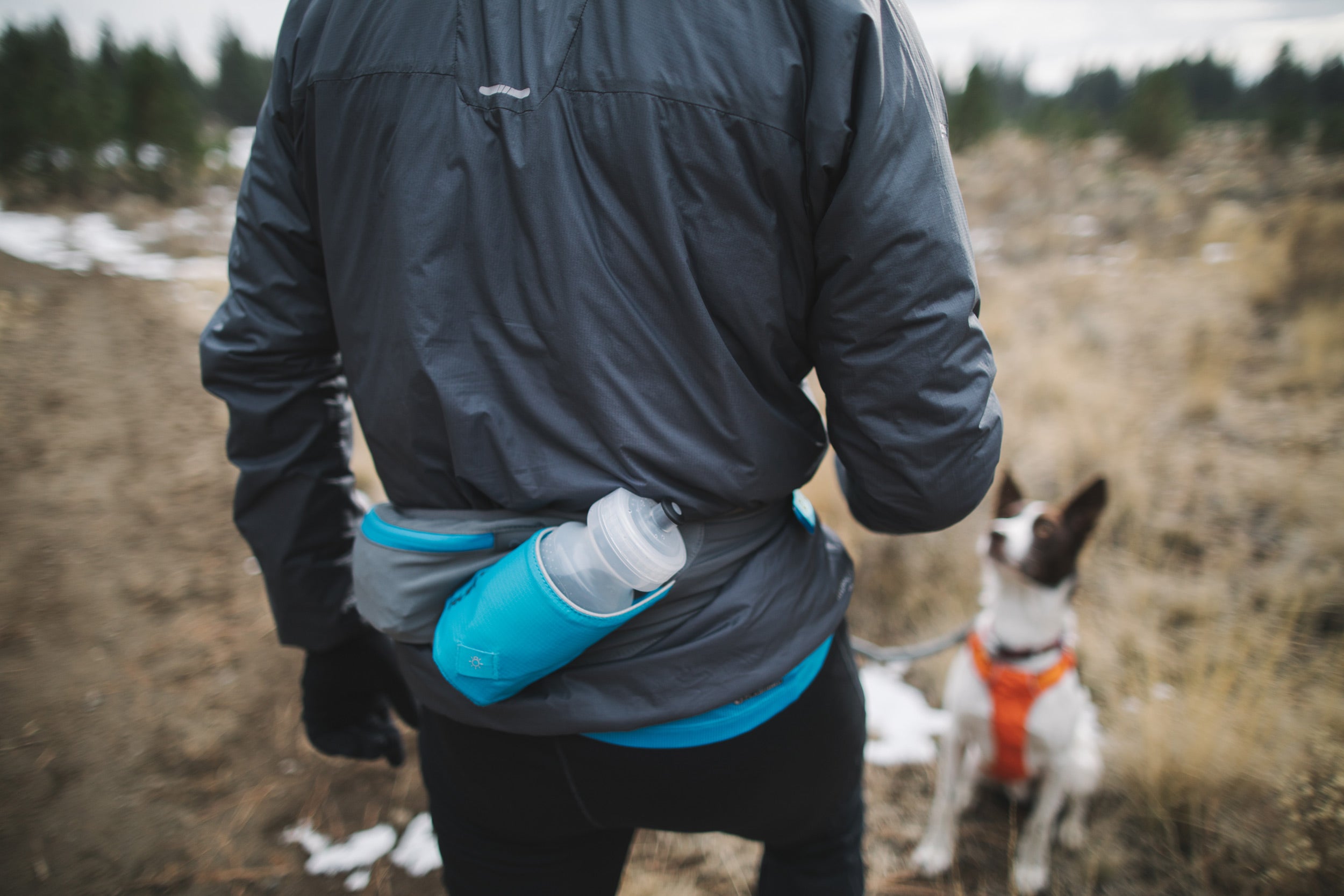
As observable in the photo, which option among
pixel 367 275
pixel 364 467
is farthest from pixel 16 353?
pixel 367 275

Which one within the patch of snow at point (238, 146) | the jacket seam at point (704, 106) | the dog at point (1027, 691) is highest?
the jacket seam at point (704, 106)

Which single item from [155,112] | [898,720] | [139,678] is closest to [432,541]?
[898,720]

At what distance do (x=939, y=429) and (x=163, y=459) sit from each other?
4.96 metres

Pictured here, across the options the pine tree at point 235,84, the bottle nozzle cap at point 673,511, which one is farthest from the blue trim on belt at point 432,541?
the pine tree at point 235,84

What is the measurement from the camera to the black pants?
3.25 feet

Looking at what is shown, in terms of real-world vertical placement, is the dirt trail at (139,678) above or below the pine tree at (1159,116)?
below

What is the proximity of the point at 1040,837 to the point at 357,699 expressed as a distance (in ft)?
6.75

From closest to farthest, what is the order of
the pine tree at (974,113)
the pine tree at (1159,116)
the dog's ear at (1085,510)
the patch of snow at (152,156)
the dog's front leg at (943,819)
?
the dog's ear at (1085,510) → the dog's front leg at (943,819) → the patch of snow at (152,156) → the pine tree at (1159,116) → the pine tree at (974,113)

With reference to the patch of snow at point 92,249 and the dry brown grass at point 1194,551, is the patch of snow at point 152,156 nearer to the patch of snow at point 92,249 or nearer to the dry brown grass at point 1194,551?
the patch of snow at point 92,249

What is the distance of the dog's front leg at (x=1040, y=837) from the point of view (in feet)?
6.94

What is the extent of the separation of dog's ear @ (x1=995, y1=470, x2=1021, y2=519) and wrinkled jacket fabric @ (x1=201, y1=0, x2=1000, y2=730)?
1.40 m

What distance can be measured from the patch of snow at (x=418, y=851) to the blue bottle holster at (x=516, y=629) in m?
1.56

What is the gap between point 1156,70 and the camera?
63.1 ft

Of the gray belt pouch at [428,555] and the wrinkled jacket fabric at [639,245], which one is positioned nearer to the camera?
the wrinkled jacket fabric at [639,245]
